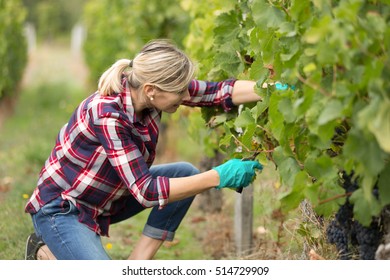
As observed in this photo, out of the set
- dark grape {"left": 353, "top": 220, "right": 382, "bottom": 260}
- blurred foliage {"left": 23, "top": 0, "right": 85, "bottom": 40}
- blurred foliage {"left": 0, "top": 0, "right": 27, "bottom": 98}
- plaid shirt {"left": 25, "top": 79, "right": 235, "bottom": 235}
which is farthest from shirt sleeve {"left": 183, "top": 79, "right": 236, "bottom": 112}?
blurred foliage {"left": 23, "top": 0, "right": 85, "bottom": 40}

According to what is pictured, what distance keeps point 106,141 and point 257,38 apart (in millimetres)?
856

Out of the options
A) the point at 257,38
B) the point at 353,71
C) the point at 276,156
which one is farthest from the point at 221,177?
the point at 353,71

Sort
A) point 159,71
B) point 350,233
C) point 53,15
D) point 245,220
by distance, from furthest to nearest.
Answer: point 53,15
point 245,220
point 159,71
point 350,233

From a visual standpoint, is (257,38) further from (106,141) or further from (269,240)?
(269,240)

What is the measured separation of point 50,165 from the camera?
3715mm

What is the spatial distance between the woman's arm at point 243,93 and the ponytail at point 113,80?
1.97 ft

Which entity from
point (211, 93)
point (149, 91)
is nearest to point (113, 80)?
point (149, 91)

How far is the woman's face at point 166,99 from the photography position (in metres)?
3.47

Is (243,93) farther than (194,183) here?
Yes

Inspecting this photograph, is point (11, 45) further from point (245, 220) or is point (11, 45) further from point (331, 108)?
point (331, 108)

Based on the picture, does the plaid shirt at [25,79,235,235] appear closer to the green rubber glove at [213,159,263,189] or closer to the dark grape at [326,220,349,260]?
the green rubber glove at [213,159,263,189]

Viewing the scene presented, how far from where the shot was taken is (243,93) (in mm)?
3779

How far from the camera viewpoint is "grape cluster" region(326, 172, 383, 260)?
2717 mm

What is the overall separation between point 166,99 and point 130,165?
15.2 inches
